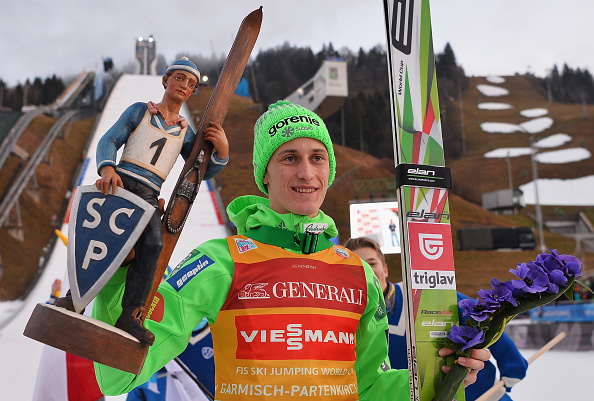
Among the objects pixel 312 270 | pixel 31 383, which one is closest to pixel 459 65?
pixel 31 383

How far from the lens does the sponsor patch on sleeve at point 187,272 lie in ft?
4.11

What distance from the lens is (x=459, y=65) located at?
31078 mm

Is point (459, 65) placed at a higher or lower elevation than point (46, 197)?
higher

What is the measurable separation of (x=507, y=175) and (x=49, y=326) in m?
29.3

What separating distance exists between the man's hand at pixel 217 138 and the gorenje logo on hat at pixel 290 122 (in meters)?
0.28

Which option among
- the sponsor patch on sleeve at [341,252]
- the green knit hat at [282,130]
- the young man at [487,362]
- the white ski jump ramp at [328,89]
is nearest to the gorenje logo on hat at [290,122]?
the green knit hat at [282,130]

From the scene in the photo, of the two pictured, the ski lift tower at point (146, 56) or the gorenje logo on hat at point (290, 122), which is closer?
the gorenje logo on hat at point (290, 122)

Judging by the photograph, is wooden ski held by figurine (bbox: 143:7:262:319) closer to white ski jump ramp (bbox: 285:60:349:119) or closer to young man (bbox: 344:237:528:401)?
young man (bbox: 344:237:528:401)

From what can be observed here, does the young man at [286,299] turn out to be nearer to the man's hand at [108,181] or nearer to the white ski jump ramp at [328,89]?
the man's hand at [108,181]

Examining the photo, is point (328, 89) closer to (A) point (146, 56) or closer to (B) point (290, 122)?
(A) point (146, 56)

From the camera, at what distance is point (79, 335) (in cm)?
93

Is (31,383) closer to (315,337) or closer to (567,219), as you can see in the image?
(315,337)

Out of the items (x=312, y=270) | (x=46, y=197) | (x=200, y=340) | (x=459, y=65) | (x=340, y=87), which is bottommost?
(x=200, y=340)

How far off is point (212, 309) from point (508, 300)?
0.73 meters
